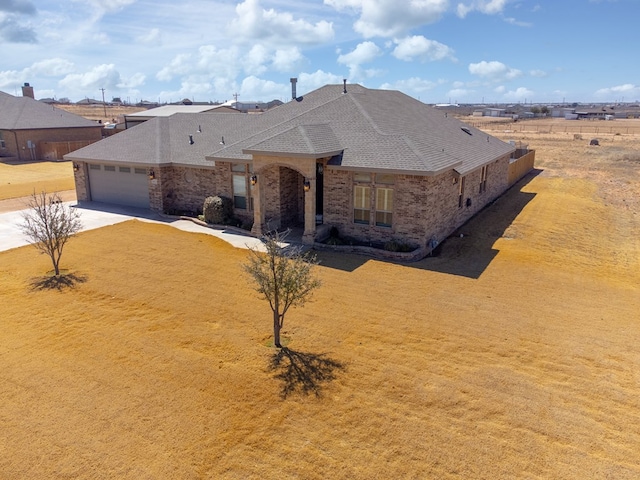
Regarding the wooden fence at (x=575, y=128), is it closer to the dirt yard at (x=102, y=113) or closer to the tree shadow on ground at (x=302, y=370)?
the dirt yard at (x=102, y=113)

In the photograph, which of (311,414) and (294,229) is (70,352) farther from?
(294,229)

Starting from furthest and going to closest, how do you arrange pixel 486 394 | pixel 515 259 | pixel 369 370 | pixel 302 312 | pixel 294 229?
pixel 294 229 < pixel 515 259 < pixel 302 312 < pixel 369 370 < pixel 486 394

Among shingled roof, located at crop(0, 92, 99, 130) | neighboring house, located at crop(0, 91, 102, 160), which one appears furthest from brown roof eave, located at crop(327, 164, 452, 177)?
shingled roof, located at crop(0, 92, 99, 130)

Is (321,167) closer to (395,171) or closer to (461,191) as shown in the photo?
(395,171)

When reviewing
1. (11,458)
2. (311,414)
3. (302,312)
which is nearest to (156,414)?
(11,458)

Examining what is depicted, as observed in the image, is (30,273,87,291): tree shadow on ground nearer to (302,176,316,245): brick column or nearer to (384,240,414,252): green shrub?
(302,176,316,245): brick column

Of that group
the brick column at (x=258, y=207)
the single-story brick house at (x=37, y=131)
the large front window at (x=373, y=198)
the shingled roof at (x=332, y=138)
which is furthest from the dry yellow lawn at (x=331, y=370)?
the single-story brick house at (x=37, y=131)
